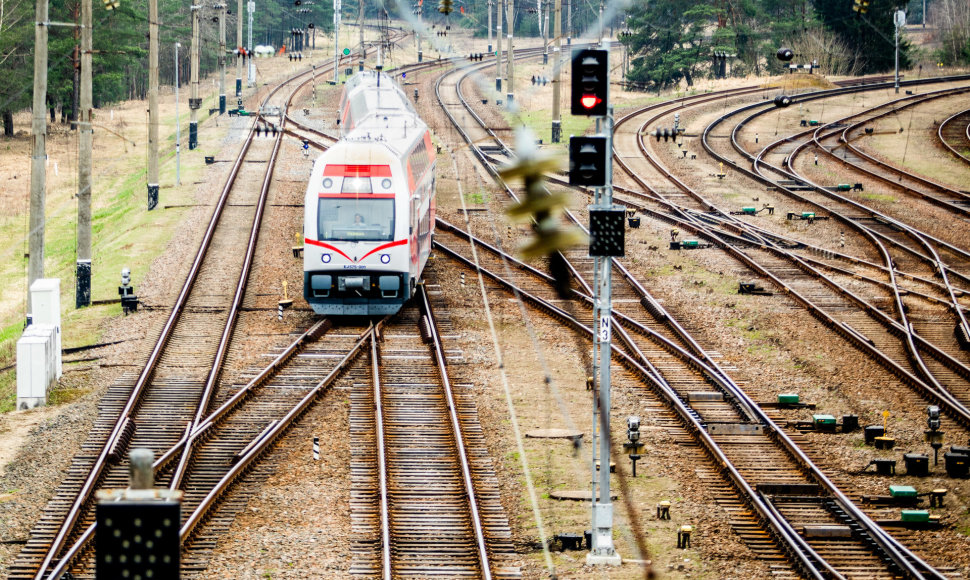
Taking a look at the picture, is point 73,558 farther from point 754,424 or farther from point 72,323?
point 72,323

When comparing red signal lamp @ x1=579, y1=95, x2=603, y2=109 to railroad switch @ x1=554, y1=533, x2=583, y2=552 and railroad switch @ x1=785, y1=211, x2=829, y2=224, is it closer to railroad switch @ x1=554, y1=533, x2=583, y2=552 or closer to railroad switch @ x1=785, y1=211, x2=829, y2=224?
railroad switch @ x1=554, y1=533, x2=583, y2=552

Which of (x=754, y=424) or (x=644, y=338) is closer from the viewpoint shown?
(x=754, y=424)


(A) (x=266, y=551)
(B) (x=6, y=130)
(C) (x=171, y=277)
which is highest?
(B) (x=6, y=130)

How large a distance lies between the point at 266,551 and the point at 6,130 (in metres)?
58.6

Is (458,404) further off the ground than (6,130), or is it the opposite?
(6,130)

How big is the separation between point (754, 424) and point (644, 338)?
227 inches

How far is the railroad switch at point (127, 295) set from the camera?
89.9 ft

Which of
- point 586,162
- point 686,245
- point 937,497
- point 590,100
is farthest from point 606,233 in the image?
point 686,245

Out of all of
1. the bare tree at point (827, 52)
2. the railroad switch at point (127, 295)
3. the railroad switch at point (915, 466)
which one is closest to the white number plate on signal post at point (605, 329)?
the railroad switch at point (915, 466)

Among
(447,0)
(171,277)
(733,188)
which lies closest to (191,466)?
(447,0)

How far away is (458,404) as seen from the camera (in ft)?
68.0

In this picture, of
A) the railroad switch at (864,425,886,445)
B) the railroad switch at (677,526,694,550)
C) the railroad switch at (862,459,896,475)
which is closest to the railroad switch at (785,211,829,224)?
the railroad switch at (864,425,886,445)

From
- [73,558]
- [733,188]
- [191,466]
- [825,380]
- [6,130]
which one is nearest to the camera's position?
[73,558]

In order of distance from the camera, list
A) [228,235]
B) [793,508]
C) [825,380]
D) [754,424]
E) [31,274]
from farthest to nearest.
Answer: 1. [228,235]
2. [31,274]
3. [825,380]
4. [754,424]
5. [793,508]
